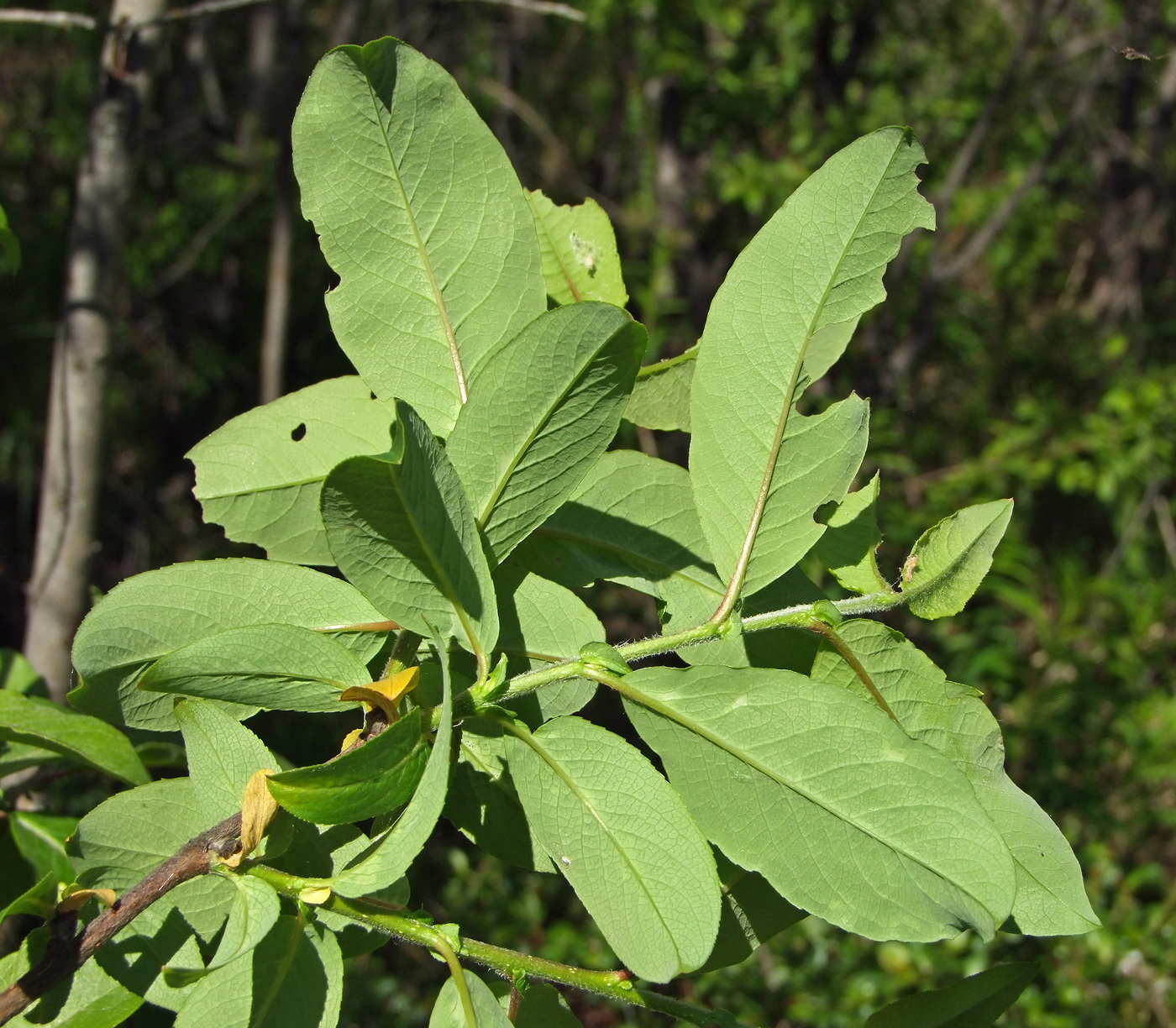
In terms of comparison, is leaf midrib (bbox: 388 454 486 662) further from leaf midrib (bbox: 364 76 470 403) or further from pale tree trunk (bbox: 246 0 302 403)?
pale tree trunk (bbox: 246 0 302 403)

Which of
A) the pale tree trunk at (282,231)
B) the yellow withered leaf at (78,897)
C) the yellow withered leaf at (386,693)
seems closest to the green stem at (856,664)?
the yellow withered leaf at (386,693)

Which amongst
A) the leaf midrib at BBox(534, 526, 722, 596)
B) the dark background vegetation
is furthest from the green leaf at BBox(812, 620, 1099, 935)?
the dark background vegetation

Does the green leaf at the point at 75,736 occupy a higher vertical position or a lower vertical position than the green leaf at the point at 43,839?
higher

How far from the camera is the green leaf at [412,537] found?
0.50 metres

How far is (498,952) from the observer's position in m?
0.62

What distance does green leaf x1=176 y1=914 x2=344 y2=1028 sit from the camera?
579 mm

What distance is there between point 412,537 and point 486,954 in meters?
0.27

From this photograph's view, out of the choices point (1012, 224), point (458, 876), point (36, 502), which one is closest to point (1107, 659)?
point (1012, 224)

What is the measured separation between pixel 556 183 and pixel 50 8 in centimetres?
280

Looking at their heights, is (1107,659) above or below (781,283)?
below

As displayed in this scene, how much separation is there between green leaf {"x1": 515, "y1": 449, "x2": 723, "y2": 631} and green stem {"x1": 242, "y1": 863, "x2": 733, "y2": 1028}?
0.24 meters

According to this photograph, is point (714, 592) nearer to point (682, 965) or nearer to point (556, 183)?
point (682, 965)

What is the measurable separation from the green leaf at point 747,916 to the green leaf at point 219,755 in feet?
1.02

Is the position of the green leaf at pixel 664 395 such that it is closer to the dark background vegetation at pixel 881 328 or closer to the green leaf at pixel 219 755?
the green leaf at pixel 219 755
